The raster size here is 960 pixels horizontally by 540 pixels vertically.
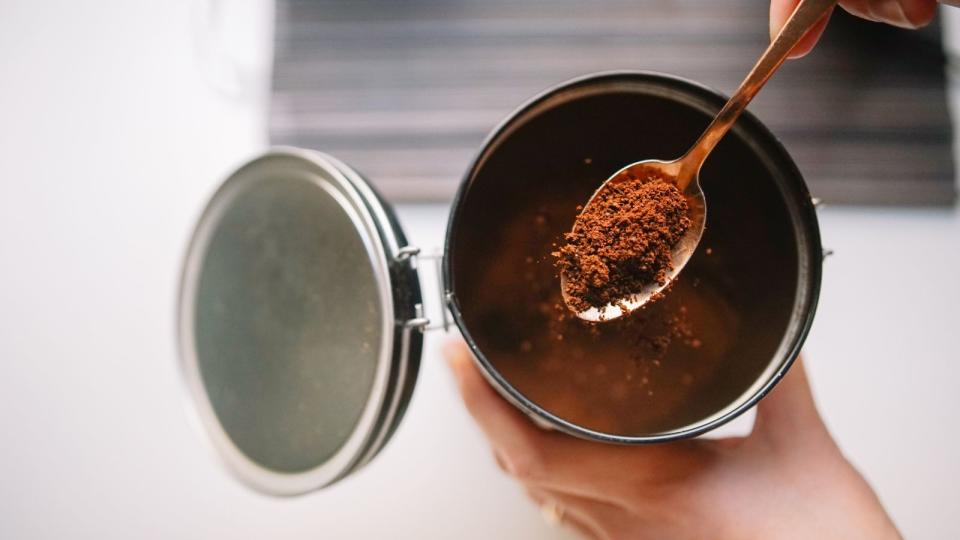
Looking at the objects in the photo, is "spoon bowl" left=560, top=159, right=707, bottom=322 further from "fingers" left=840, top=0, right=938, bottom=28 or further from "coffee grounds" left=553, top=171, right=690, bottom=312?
"fingers" left=840, top=0, right=938, bottom=28

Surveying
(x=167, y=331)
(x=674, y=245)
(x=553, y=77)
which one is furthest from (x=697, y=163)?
(x=167, y=331)

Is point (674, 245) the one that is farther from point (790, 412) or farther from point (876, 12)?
point (876, 12)

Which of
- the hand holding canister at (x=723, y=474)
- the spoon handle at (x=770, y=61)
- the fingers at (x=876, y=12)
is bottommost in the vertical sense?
the hand holding canister at (x=723, y=474)

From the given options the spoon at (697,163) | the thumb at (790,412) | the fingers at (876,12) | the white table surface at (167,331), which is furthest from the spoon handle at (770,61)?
the white table surface at (167,331)

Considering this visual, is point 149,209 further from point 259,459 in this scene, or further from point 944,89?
point 944,89

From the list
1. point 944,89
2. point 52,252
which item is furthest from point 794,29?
point 52,252

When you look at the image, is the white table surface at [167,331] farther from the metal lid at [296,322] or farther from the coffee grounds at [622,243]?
the coffee grounds at [622,243]
